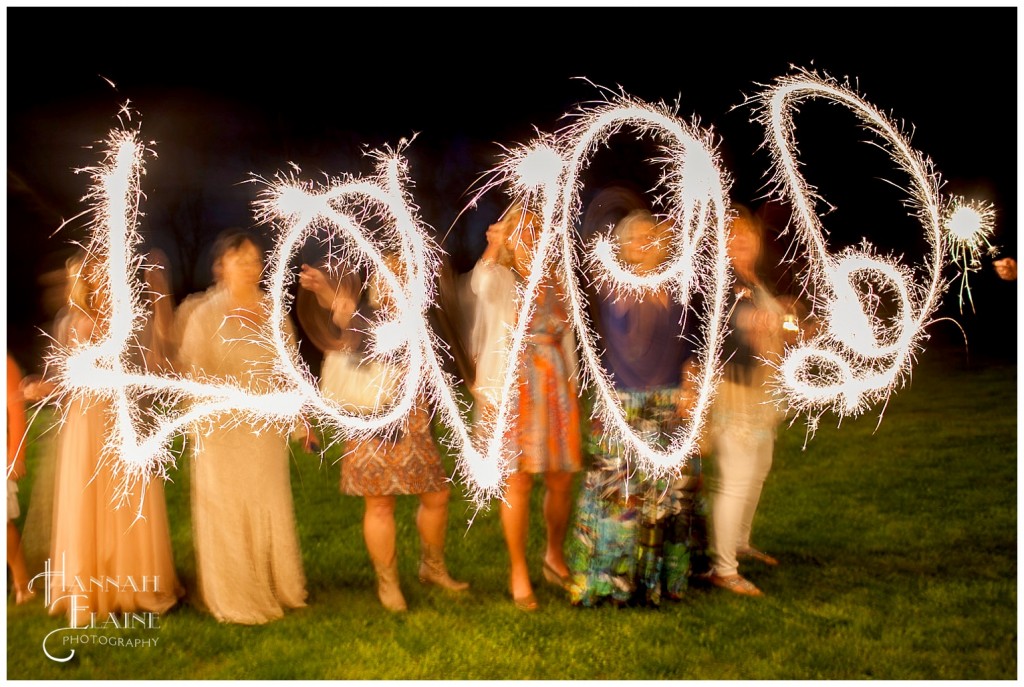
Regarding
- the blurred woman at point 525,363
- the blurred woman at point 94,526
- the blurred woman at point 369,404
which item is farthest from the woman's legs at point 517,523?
the blurred woman at point 94,526

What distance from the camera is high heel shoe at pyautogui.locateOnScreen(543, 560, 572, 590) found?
434 centimetres

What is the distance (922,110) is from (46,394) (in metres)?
5.25

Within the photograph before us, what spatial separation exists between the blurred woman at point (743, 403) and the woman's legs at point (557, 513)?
2.65 ft

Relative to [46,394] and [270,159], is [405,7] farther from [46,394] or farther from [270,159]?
[46,394]

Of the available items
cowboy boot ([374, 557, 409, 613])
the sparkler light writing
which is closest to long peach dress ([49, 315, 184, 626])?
the sparkler light writing

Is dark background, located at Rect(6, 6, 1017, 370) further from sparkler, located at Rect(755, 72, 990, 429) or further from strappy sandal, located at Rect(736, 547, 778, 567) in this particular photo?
strappy sandal, located at Rect(736, 547, 778, 567)

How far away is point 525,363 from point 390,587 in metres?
1.32

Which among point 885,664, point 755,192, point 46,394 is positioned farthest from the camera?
point 755,192

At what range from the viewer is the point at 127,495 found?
397 cm

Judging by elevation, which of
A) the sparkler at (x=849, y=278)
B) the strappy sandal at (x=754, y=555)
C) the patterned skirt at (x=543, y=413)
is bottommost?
the strappy sandal at (x=754, y=555)

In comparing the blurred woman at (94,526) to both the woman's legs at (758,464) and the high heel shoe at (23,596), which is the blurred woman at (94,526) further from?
the woman's legs at (758,464)

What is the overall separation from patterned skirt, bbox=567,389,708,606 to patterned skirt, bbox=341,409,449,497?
2.73 feet

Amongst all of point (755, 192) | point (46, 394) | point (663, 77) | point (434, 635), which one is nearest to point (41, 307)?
point (46, 394)

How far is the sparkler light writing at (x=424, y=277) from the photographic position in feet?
12.4
